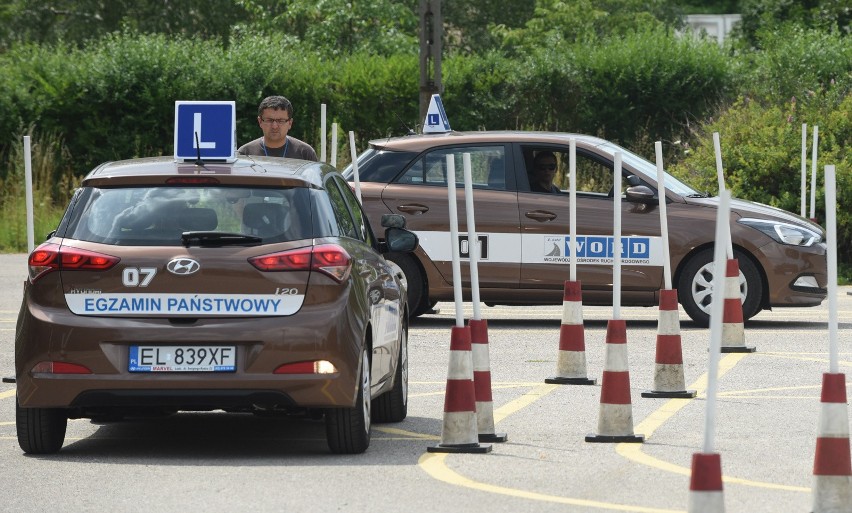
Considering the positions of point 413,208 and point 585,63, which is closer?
point 413,208

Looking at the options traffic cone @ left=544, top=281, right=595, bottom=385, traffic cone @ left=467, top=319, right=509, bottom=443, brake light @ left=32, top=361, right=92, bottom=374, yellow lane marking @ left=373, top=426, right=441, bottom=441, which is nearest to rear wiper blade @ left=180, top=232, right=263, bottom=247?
brake light @ left=32, top=361, right=92, bottom=374

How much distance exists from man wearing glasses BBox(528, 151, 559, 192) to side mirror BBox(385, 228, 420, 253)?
19.8 feet

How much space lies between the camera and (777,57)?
1185 inches

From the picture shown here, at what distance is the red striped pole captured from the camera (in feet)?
29.2

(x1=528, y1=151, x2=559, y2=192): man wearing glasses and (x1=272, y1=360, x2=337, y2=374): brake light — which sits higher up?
(x1=528, y1=151, x2=559, y2=192): man wearing glasses

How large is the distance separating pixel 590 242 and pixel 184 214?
7279mm

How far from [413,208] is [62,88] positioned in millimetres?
15014

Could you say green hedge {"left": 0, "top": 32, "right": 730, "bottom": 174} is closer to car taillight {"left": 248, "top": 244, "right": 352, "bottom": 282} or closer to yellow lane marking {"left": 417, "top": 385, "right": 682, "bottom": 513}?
car taillight {"left": 248, "top": 244, "right": 352, "bottom": 282}

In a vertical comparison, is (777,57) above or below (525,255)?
above

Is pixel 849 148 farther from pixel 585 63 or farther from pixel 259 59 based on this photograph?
pixel 259 59

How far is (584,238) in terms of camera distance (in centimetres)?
1532

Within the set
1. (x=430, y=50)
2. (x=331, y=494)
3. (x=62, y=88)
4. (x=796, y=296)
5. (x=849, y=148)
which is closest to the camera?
(x=331, y=494)

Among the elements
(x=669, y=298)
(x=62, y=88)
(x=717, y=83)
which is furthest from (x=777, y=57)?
(x=669, y=298)

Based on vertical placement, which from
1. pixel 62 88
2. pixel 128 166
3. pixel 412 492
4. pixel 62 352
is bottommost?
pixel 412 492
